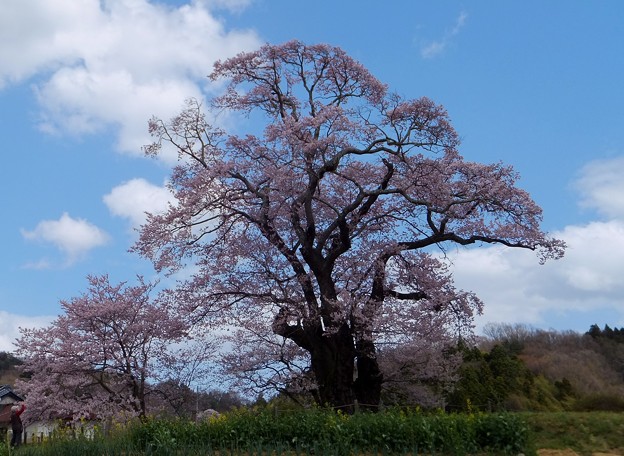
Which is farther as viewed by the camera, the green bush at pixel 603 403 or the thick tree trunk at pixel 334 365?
the green bush at pixel 603 403

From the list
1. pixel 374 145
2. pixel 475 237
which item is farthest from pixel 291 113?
pixel 475 237

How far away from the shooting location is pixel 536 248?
679 inches

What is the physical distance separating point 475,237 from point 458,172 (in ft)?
5.82

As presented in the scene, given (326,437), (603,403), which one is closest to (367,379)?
(326,437)

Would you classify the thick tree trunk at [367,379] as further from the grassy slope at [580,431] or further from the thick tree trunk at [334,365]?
the grassy slope at [580,431]

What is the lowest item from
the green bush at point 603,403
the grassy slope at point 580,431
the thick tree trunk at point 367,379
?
the grassy slope at point 580,431

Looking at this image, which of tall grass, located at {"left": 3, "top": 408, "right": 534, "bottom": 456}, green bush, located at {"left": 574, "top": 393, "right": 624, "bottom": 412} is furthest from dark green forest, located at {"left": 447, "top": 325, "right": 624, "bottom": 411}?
tall grass, located at {"left": 3, "top": 408, "right": 534, "bottom": 456}

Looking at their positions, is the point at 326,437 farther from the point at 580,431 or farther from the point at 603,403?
the point at 603,403

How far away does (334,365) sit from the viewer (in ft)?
56.6

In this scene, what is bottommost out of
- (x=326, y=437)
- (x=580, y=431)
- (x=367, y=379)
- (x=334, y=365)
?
(x=580, y=431)

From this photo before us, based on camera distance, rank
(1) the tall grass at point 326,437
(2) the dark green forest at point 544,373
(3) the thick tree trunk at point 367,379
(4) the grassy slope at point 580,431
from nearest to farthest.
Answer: (1) the tall grass at point 326,437
(4) the grassy slope at point 580,431
(3) the thick tree trunk at point 367,379
(2) the dark green forest at point 544,373

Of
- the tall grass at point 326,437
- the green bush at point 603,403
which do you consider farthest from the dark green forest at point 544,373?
the tall grass at point 326,437

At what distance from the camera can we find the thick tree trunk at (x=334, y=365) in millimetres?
17047

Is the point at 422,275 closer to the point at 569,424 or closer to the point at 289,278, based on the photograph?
the point at 289,278
